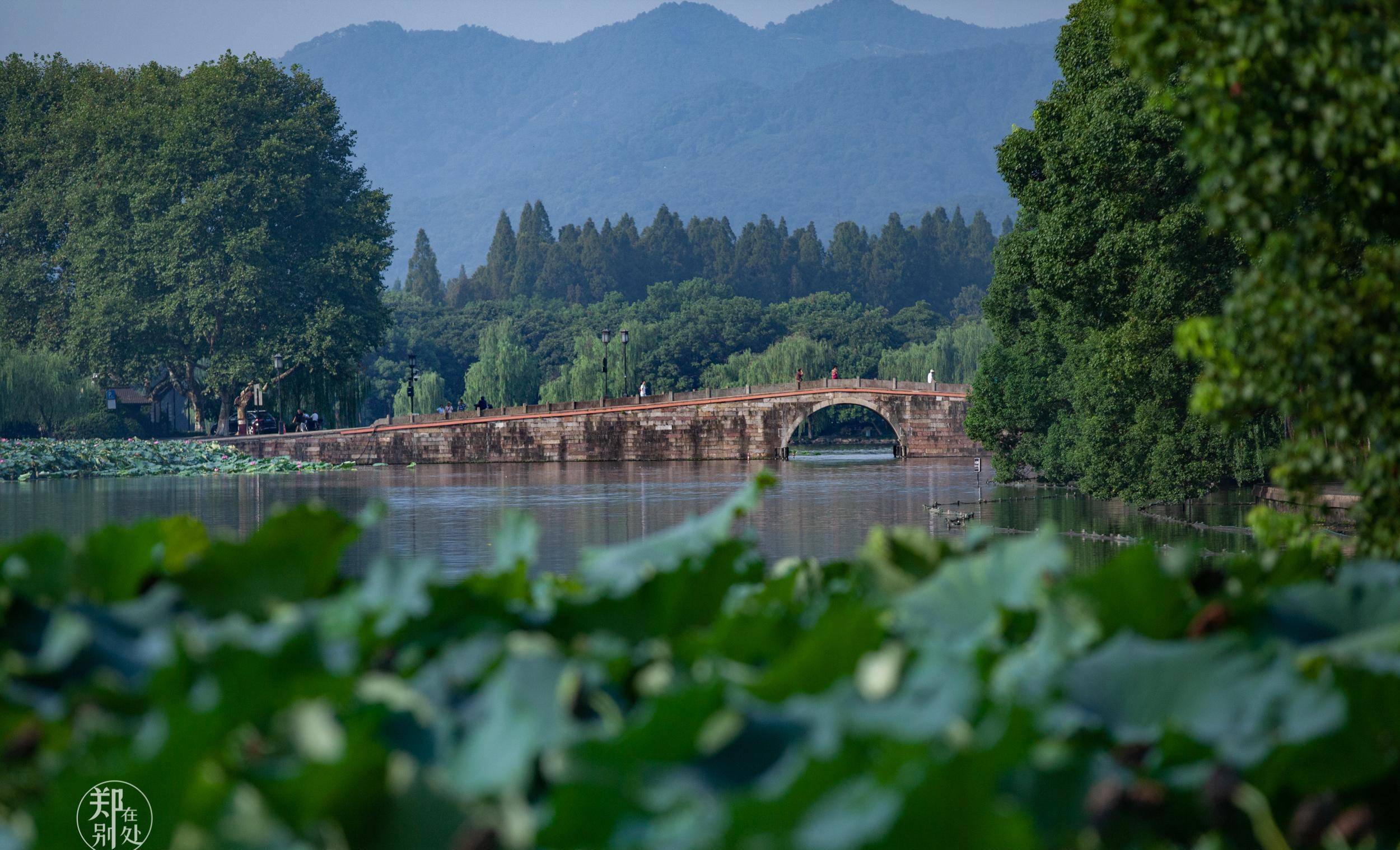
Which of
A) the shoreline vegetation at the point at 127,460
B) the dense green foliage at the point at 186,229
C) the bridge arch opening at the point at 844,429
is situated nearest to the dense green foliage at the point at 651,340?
the bridge arch opening at the point at 844,429

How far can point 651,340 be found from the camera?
70438mm

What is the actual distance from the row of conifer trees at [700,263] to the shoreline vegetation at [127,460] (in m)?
80.0

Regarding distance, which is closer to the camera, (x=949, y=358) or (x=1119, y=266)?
(x=1119, y=266)

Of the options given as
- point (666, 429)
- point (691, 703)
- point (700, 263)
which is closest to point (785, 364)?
point (666, 429)

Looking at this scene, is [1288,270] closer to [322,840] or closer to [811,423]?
[322,840]

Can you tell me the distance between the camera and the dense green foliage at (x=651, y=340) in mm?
63500

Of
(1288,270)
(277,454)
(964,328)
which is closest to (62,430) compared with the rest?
(277,454)

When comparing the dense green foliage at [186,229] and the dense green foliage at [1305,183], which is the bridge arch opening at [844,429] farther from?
the dense green foliage at [1305,183]

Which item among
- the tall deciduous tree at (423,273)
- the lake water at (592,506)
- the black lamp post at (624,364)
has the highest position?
the tall deciduous tree at (423,273)

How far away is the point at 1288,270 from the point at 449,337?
80.7m

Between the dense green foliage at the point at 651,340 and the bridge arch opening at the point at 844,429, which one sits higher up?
the dense green foliage at the point at 651,340

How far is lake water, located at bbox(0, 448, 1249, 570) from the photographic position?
55.8ft

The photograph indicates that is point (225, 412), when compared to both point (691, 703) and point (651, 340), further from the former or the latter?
point (691, 703)

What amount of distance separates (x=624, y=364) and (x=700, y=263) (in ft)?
226
